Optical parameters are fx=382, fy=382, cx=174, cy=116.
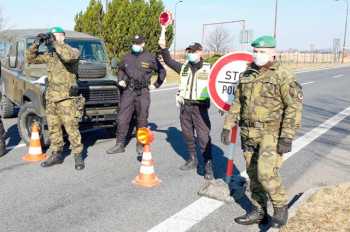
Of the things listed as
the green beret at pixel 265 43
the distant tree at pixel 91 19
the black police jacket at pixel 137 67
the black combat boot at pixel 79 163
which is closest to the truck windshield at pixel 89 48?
the black police jacket at pixel 137 67

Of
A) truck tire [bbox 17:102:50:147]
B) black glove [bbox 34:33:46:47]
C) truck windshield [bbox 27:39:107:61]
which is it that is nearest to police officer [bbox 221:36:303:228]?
black glove [bbox 34:33:46:47]

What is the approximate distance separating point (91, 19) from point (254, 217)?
1880 cm

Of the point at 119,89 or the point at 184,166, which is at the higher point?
the point at 119,89

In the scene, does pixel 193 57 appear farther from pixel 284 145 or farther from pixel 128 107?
pixel 284 145

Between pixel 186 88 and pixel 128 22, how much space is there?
1723cm

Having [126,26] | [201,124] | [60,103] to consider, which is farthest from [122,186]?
[126,26]

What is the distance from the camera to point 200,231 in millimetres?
3695

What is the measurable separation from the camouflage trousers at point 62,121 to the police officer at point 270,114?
283 cm

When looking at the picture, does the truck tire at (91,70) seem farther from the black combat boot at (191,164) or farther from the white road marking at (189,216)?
the white road marking at (189,216)

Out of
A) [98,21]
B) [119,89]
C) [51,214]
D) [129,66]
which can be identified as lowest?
[51,214]

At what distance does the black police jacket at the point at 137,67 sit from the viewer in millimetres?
6395

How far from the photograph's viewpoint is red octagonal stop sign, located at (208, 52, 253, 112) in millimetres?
4336

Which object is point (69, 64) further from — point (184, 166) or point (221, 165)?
point (221, 165)

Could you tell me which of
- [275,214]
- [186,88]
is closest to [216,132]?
[186,88]
